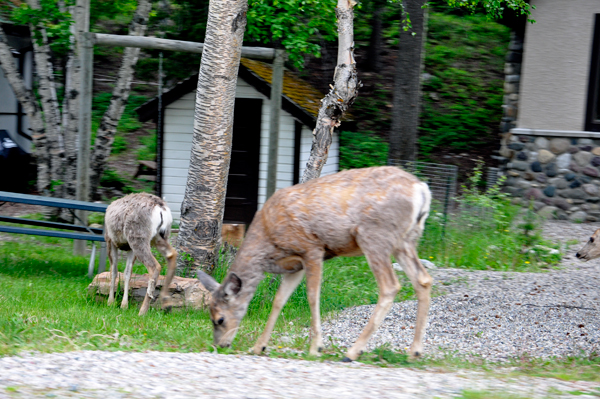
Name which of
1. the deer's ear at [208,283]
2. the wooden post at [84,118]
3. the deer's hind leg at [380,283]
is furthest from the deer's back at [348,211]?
the wooden post at [84,118]

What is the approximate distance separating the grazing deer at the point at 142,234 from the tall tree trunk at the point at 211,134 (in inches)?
20.6

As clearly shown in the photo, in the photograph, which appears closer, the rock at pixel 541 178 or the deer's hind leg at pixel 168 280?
the deer's hind leg at pixel 168 280

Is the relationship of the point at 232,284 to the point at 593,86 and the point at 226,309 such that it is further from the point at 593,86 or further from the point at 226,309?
the point at 593,86

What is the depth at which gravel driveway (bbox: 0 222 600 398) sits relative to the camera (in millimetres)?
4152

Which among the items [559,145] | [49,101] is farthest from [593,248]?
[49,101]

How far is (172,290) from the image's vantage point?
7.60m

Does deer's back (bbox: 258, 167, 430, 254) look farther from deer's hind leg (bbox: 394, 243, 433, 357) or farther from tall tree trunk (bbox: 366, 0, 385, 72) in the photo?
tall tree trunk (bbox: 366, 0, 385, 72)

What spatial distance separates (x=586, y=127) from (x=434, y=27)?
1066cm

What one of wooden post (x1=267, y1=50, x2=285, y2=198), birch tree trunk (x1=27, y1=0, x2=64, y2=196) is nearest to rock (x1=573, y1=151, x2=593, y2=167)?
wooden post (x1=267, y1=50, x2=285, y2=198)

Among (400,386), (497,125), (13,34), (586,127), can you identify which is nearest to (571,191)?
(586,127)

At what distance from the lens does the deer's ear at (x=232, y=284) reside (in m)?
5.80

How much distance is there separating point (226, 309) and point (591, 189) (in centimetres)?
959

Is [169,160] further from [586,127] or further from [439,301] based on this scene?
[586,127]

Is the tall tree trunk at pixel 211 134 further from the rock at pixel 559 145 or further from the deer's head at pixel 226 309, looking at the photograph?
the rock at pixel 559 145
